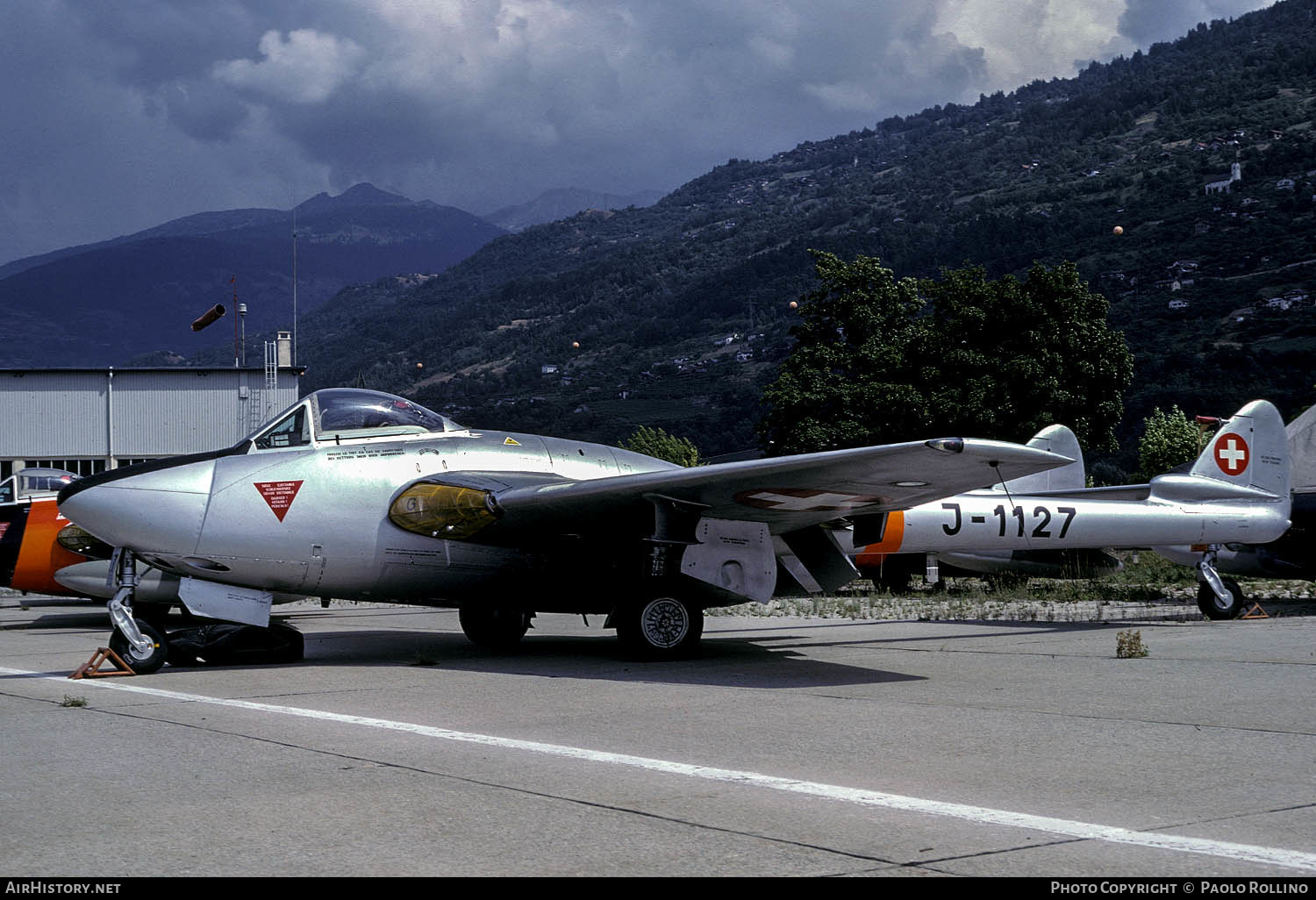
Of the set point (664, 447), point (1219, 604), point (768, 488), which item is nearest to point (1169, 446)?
point (664, 447)

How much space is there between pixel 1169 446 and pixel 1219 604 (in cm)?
3701

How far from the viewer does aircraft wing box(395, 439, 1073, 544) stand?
8977 mm

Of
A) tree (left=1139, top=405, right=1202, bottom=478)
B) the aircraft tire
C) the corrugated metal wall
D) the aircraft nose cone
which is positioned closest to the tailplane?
the aircraft tire

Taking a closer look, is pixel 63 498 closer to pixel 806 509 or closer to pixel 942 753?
pixel 806 509

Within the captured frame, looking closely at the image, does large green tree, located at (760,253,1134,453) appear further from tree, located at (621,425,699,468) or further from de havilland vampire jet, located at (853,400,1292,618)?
tree, located at (621,425,699,468)

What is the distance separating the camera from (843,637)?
14195 mm

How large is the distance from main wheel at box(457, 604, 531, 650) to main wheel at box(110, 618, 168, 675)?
328cm

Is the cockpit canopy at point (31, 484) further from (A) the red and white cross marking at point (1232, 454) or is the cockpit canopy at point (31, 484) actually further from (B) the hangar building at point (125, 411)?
(B) the hangar building at point (125, 411)

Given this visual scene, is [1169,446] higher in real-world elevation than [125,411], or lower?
lower

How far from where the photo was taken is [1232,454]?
635 inches

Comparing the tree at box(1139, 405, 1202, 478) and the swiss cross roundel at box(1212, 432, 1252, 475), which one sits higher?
the tree at box(1139, 405, 1202, 478)

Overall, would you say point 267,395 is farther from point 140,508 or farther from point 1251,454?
point 1251,454

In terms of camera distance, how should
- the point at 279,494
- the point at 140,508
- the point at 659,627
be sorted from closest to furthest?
the point at 140,508
the point at 279,494
the point at 659,627

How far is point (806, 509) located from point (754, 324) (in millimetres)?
172713
